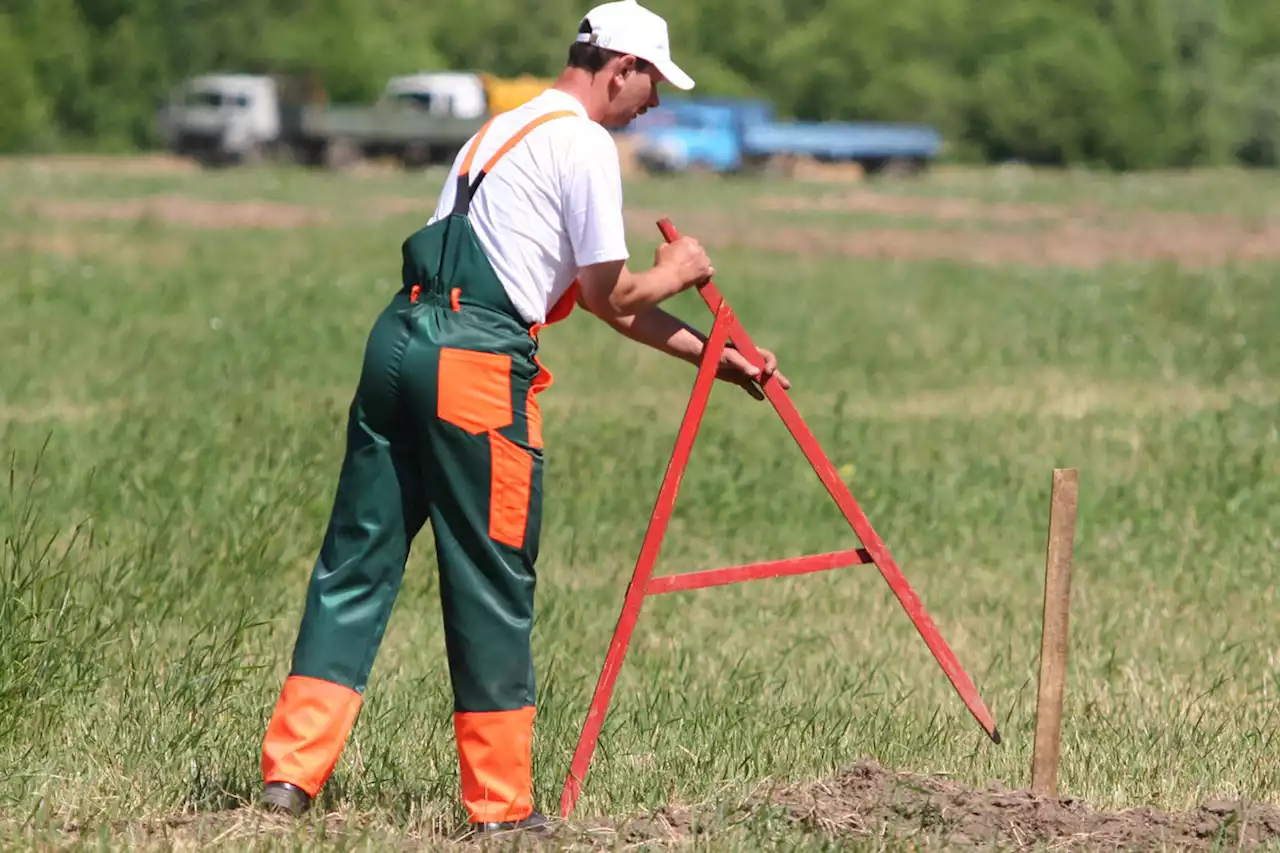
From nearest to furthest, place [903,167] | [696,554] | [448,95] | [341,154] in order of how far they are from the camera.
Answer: [696,554] < [341,154] < [448,95] < [903,167]

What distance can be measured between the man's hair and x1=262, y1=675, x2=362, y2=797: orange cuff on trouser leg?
5.56ft

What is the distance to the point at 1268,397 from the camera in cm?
1453

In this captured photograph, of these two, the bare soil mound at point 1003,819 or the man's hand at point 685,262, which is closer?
the bare soil mound at point 1003,819

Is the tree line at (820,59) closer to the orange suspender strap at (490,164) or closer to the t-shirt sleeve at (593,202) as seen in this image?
the orange suspender strap at (490,164)

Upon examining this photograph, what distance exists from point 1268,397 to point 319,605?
10747 millimetres

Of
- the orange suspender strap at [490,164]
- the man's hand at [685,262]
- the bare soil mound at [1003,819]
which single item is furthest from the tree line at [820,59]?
the bare soil mound at [1003,819]

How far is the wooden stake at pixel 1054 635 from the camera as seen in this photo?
18.4ft

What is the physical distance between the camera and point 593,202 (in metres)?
5.03

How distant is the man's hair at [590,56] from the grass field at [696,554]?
191 centimetres

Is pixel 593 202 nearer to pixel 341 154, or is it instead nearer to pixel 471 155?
pixel 471 155

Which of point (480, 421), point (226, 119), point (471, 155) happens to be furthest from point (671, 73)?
point (226, 119)

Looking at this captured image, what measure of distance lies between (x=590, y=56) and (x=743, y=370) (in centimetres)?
96

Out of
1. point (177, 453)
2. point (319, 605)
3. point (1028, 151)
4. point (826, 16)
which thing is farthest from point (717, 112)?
point (319, 605)

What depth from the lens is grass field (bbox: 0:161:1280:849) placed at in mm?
5719
